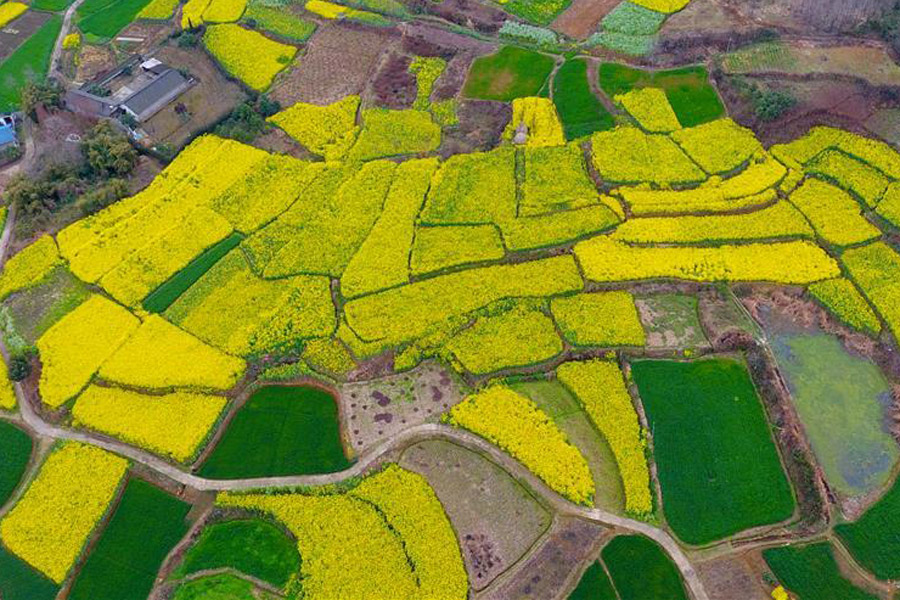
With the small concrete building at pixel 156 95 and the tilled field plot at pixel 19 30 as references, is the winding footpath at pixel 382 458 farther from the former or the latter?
the tilled field plot at pixel 19 30

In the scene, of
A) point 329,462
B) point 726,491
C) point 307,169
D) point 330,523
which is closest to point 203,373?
point 329,462

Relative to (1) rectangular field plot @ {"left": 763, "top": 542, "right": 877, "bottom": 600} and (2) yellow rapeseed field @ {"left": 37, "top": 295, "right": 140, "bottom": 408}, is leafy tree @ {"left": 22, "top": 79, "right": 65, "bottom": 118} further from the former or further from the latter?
(1) rectangular field plot @ {"left": 763, "top": 542, "right": 877, "bottom": 600}

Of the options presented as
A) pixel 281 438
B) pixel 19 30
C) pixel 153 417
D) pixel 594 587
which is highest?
→ pixel 19 30

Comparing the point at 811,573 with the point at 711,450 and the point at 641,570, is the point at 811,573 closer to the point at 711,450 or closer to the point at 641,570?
the point at 711,450

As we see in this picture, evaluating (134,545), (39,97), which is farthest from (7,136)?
(134,545)

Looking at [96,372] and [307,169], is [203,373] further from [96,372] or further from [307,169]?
[307,169]

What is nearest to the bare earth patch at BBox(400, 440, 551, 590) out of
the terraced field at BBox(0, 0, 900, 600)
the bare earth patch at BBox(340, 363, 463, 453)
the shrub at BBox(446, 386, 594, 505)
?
the terraced field at BBox(0, 0, 900, 600)

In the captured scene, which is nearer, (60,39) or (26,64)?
(26,64)
